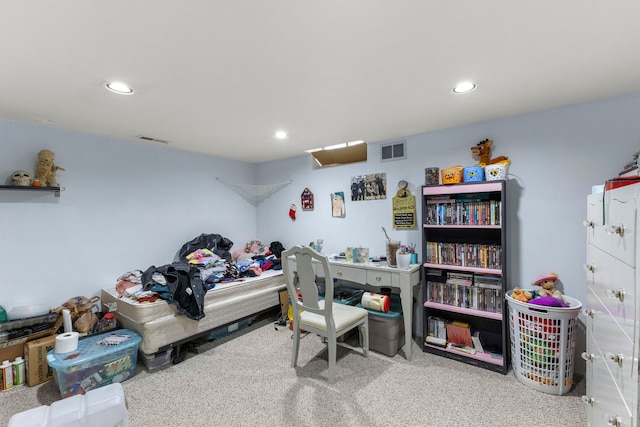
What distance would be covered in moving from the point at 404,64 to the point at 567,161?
1725 millimetres

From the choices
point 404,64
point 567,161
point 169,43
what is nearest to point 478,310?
point 567,161

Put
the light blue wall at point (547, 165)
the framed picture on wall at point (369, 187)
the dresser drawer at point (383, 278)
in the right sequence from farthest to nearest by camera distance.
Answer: the framed picture on wall at point (369, 187)
the dresser drawer at point (383, 278)
the light blue wall at point (547, 165)

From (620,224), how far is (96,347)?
11.1 feet

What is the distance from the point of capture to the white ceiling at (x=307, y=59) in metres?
1.18

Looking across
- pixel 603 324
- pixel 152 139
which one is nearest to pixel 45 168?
pixel 152 139

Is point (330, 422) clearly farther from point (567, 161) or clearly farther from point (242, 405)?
point (567, 161)

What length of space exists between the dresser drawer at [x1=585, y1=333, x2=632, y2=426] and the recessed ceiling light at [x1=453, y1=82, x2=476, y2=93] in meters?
1.63

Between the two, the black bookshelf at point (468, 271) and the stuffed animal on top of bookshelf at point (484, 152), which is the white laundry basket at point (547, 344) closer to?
the black bookshelf at point (468, 271)

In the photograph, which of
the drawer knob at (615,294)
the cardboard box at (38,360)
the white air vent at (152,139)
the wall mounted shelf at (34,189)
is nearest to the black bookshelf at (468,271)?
the drawer knob at (615,294)

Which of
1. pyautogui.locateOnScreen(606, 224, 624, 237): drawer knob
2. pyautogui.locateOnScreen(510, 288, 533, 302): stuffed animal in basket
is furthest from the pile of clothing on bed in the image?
pyautogui.locateOnScreen(606, 224, 624, 237): drawer knob

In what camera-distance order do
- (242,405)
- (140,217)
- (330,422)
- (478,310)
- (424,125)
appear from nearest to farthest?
(330,422), (242,405), (478,310), (424,125), (140,217)

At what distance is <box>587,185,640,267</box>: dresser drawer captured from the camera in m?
1.03

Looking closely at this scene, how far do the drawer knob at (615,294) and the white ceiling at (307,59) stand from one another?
1139 millimetres

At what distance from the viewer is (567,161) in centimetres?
231
